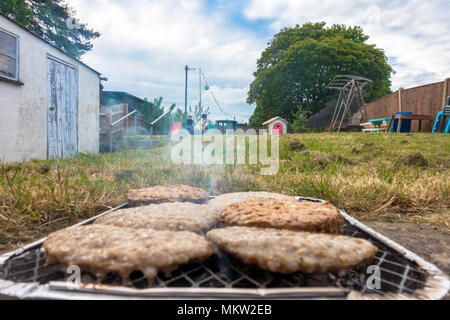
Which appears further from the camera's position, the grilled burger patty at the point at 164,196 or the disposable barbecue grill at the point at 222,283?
the grilled burger patty at the point at 164,196

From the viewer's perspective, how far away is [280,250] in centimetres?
83

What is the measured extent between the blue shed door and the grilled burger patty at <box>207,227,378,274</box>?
249 inches

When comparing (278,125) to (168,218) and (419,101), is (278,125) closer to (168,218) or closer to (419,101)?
(419,101)

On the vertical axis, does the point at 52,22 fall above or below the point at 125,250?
above

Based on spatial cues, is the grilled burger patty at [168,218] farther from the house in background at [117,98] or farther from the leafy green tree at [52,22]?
the house in background at [117,98]

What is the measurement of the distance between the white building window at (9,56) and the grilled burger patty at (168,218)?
5.56 m

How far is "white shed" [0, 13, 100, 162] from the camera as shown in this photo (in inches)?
197

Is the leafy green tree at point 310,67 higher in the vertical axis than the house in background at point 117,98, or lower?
higher

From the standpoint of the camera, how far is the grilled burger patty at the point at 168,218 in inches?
44.2

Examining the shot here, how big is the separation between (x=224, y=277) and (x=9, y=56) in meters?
6.60

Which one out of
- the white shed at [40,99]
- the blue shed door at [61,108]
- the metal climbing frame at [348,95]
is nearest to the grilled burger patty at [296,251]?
the white shed at [40,99]

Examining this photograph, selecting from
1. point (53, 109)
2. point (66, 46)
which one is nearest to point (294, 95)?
point (66, 46)

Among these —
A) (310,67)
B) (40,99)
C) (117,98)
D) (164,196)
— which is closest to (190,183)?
(164,196)

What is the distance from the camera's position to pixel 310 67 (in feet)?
68.2
